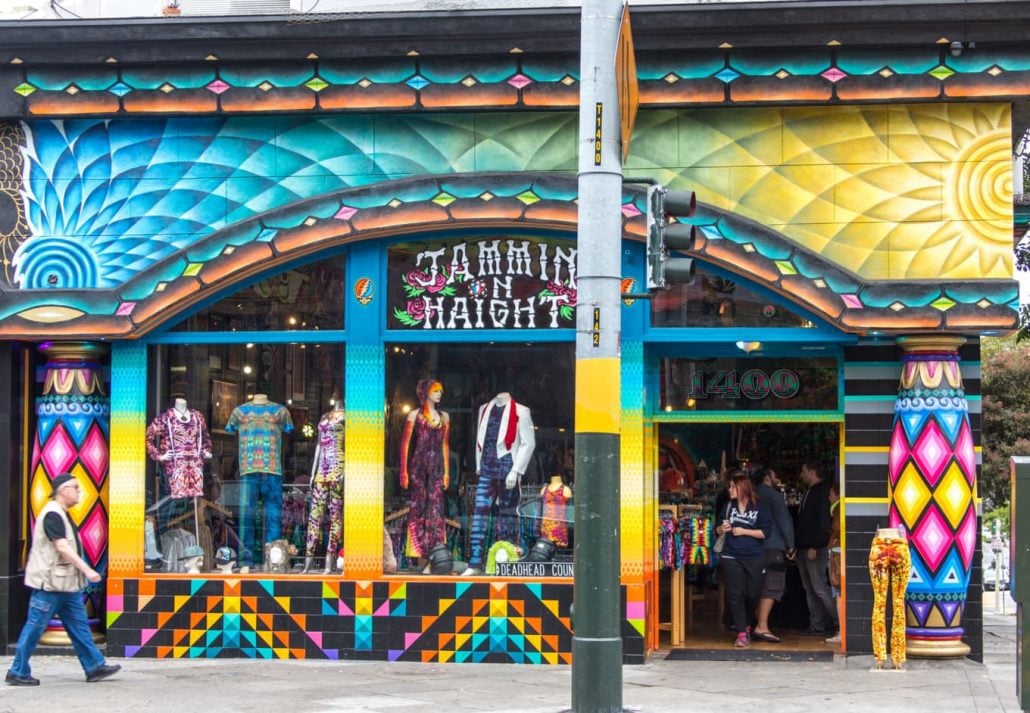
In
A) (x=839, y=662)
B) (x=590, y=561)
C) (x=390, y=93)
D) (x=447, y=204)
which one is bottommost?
(x=839, y=662)

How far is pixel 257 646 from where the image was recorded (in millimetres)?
13336

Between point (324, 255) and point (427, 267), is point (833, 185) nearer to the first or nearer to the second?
point (427, 267)

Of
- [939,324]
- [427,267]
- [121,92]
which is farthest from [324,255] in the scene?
[939,324]

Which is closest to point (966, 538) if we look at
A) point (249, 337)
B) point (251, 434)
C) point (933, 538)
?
point (933, 538)

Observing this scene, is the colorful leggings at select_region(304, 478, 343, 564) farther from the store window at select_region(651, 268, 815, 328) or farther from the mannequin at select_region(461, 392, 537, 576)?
the store window at select_region(651, 268, 815, 328)

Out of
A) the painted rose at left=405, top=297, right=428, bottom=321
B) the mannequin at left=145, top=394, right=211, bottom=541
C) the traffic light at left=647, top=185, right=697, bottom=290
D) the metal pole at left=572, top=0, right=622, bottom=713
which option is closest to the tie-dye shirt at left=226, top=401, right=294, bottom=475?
the mannequin at left=145, top=394, right=211, bottom=541

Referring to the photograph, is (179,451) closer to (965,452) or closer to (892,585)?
(892,585)

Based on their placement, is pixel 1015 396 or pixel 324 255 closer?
pixel 324 255

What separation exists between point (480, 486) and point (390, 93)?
12.2ft

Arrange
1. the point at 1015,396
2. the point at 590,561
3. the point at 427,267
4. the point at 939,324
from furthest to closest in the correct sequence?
the point at 1015,396 → the point at 427,267 → the point at 939,324 → the point at 590,561

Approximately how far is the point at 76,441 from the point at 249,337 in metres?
1.89

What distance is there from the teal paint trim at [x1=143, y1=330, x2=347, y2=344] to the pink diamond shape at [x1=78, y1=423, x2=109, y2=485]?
102 cm

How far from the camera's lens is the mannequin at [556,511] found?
43.9 ft

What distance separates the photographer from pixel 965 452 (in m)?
12.8
